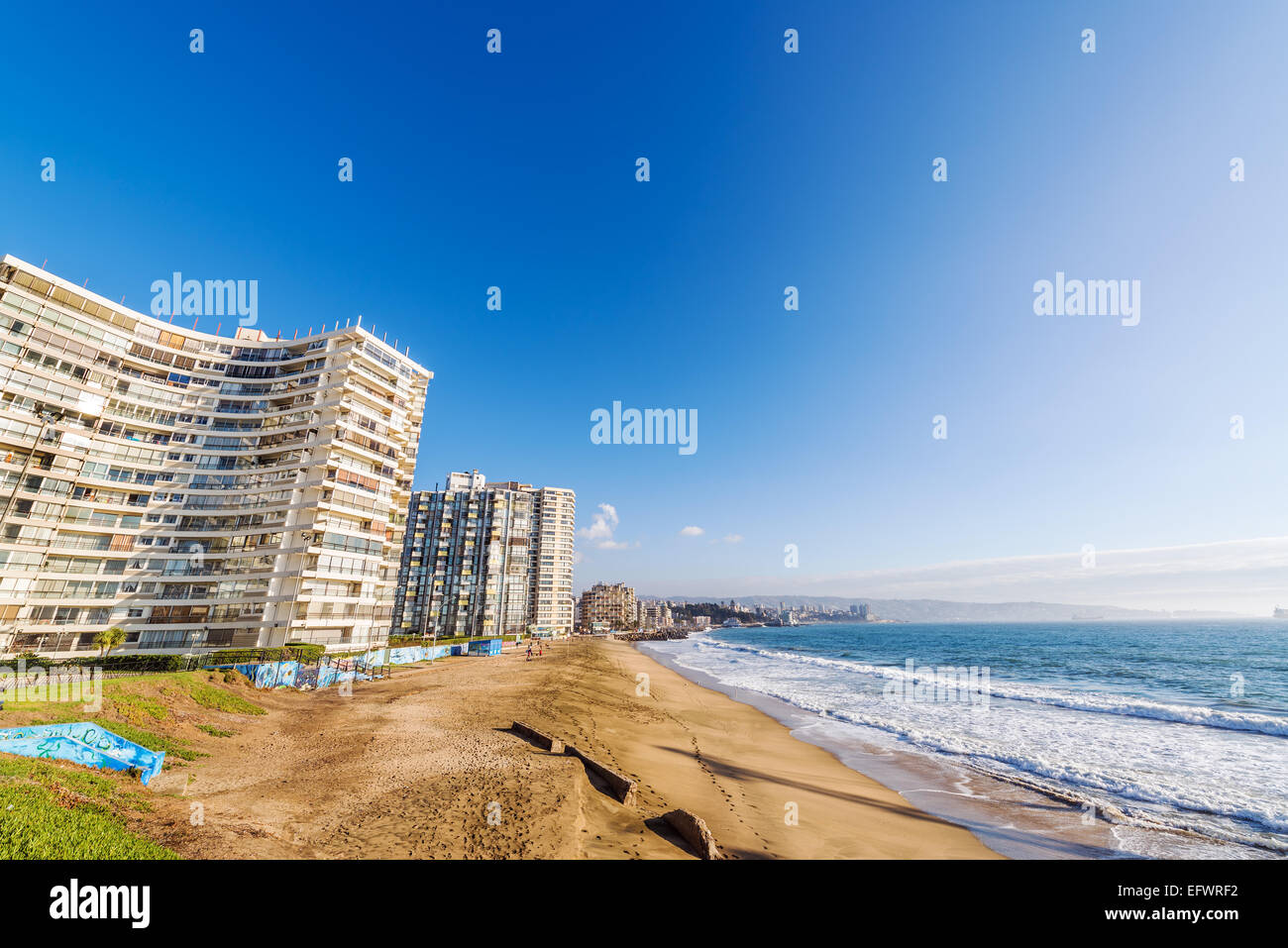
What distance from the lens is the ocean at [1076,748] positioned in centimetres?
1583

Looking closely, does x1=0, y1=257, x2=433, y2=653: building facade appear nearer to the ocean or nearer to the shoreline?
the ocean

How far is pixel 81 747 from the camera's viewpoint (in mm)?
13336

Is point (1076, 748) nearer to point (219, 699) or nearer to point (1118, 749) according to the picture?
point (1118, 749)

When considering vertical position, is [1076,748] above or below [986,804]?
below

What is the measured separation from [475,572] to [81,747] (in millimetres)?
103491

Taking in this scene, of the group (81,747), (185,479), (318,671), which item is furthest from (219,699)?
(185,479)

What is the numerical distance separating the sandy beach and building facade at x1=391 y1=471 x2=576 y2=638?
82.4 metres

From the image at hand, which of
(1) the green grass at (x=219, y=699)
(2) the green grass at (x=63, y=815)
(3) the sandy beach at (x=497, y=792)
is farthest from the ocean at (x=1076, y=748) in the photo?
(1) the green grass at (x=219, y=699)

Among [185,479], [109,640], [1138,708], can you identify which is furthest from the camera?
[185,479]

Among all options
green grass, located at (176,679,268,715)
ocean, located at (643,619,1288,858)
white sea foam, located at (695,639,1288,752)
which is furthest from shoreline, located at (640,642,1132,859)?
green grass, located at (176,679,268,715)
